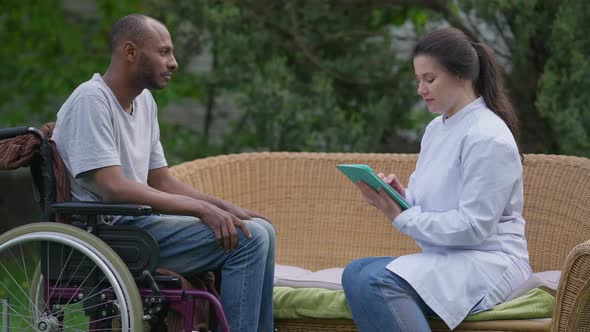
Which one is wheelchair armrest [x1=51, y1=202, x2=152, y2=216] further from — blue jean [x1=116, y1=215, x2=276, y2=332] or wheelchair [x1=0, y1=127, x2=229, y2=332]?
blue jean [x1=116, y1=215, x2=276, y2=332]

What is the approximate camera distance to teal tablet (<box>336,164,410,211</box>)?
335 cm

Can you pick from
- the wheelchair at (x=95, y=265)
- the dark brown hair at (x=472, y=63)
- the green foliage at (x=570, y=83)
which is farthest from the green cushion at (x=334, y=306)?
the green foliage at (x=570, y=83)

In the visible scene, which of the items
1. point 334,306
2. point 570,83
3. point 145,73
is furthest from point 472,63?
point 570,83

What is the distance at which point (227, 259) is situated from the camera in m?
3.40

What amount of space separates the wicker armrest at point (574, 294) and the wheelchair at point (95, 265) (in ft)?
3.44

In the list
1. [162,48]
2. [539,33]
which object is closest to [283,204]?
[162,48]

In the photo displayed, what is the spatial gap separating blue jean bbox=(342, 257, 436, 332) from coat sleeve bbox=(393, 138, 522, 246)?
0.19 meters

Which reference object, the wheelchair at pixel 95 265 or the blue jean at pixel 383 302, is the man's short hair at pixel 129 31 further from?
the blue jean at pixel 383 302

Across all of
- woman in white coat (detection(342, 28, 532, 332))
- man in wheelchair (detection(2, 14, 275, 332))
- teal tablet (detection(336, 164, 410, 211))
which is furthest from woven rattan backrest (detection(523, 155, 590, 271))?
man in wheelchair (detection(2, 14, 275, 332))

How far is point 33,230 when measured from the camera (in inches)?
129

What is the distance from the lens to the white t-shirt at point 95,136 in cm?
328

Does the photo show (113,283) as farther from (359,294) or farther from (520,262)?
(520,262)

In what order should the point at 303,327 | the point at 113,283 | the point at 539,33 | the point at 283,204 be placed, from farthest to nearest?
1. the point at 539,33
2. the point at 283,204
3. the point at 303,327
4. the point at 113,283

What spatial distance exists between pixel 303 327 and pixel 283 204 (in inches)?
39.4
